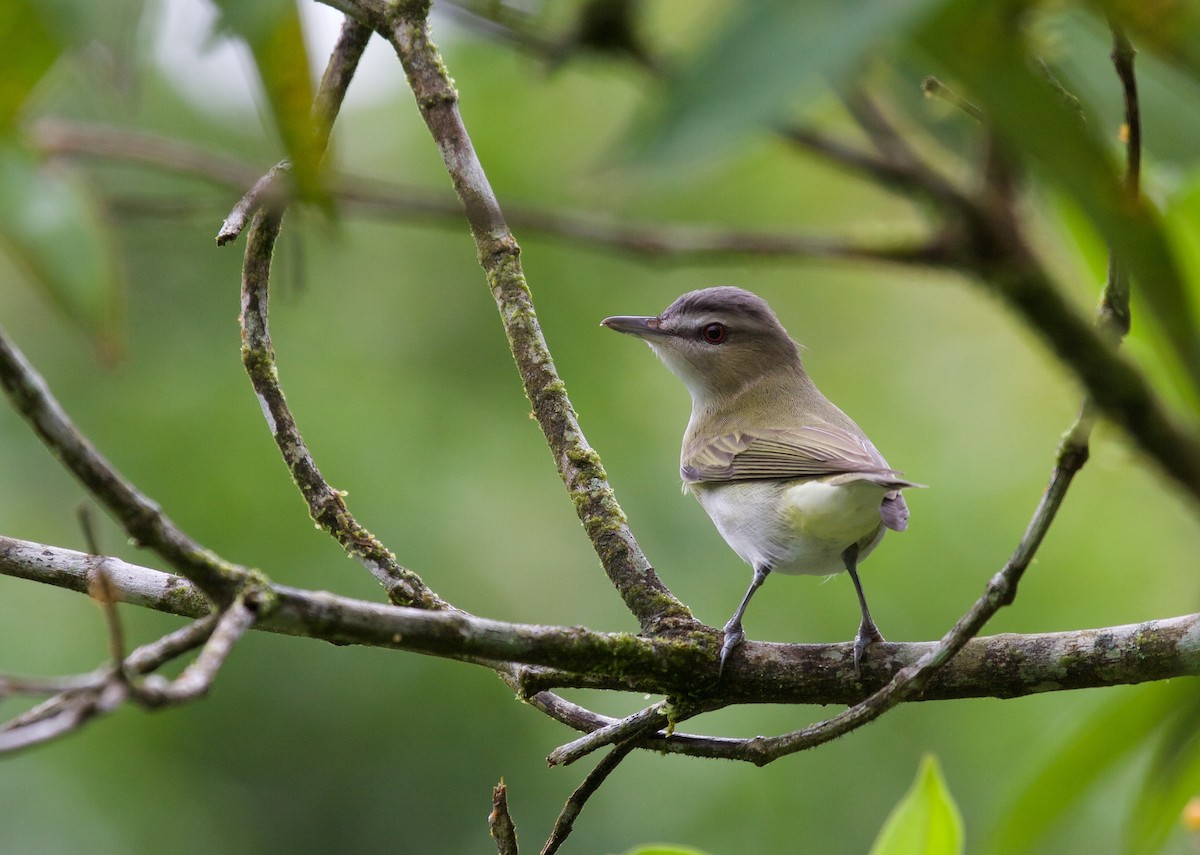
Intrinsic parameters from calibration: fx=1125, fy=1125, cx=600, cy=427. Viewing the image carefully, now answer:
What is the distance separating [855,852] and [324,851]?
11.5 feet

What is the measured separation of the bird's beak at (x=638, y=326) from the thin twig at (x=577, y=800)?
2802 mm

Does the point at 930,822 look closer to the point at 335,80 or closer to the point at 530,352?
the point at 530,352

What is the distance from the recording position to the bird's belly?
11.8ft

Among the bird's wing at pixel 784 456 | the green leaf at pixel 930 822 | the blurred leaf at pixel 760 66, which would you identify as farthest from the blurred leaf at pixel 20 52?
the bird's wing at pixel 784 456

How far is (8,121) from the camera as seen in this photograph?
95cm

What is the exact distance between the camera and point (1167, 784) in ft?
5.20

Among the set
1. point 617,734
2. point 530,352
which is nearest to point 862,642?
point 617,734

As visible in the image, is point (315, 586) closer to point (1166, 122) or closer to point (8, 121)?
point (1166, 122)

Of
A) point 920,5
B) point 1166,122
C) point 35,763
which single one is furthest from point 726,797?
point 920,5

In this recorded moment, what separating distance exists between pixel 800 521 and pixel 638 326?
1573 millimetres

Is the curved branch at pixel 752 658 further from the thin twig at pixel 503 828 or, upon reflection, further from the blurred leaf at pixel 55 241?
the blurred leaf at pixel 55 241

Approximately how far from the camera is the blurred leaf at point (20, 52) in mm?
904

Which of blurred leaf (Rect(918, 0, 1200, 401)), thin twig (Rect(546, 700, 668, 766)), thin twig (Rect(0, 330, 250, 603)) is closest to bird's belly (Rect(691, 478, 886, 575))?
thin twig (Rect(546, 700, 668, 766))

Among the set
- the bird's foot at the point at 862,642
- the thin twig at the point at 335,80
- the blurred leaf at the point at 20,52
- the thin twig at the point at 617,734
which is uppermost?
the thin twig at the point at 335,80
